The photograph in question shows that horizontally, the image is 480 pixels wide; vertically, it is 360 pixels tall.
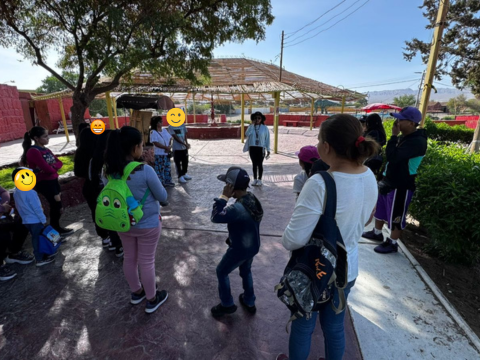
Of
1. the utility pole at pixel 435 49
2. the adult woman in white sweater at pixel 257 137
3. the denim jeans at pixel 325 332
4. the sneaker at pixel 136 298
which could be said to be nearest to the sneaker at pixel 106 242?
the sneaker at pixel 136 298

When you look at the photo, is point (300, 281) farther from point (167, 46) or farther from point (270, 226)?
point (167, 46)

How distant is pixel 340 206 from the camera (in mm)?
1315

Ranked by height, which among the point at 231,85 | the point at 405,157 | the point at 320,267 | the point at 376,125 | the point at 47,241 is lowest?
the point at 47,241

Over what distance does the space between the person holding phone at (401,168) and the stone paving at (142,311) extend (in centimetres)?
140

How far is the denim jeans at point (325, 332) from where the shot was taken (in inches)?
59.7

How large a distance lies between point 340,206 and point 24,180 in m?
3.27

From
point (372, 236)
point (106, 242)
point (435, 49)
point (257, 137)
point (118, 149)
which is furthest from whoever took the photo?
point (435, 49)

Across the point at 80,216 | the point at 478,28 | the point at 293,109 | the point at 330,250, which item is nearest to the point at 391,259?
the point at 330,250

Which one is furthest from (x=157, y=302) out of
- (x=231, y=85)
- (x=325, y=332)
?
(x=231, y=85)

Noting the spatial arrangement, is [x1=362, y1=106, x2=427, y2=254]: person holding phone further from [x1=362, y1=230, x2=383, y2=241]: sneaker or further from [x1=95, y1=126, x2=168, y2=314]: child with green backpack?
[x1=95, y1=126, x2=168, y2=314]: child with green backpack

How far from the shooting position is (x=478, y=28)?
14.1m

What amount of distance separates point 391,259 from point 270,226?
67.0 inches

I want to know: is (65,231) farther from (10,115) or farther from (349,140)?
(10,115)

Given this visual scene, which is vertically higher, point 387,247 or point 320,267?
point 320,267
